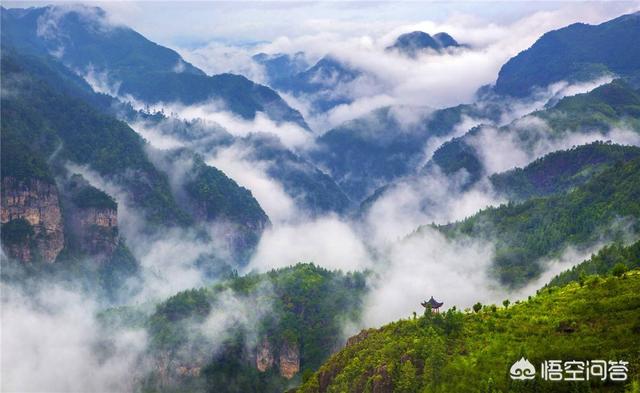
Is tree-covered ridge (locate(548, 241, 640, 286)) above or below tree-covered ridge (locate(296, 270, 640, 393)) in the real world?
above

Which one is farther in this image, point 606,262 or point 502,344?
point 606,262

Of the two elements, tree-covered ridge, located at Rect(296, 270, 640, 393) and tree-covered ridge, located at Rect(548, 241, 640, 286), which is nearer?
tree-covered ridge, located at Rect(296, 270, 640, 393)

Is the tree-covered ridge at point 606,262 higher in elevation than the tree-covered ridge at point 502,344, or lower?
higher

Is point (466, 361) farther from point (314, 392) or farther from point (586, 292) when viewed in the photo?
point (314, 392)

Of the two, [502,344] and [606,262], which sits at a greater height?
[606,262]

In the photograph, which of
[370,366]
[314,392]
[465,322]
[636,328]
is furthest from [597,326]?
[314,392]

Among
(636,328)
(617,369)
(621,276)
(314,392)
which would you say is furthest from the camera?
(314,392)

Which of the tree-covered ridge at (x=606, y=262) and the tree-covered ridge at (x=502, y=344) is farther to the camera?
the tree-covered ridge at (x=606, y=262)

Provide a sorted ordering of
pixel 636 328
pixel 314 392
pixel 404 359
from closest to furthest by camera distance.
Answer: pixel 636 328
pixel 404 359
pixel 314 392
